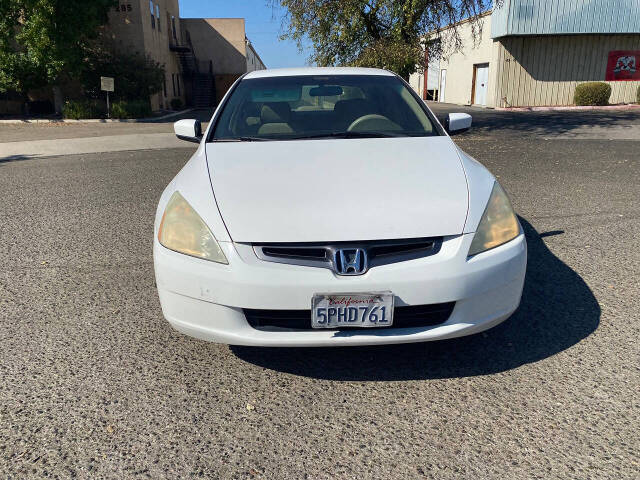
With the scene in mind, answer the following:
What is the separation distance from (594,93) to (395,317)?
2654 centimetres

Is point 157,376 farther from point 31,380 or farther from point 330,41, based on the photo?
point 330,41

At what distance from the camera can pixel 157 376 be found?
243cm

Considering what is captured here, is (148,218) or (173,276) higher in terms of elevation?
(173,276)

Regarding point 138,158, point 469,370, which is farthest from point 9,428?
point 138,158

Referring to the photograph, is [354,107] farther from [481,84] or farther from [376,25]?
[481,84]

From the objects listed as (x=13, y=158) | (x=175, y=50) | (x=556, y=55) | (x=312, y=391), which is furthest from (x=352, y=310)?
(x=175, y=50)

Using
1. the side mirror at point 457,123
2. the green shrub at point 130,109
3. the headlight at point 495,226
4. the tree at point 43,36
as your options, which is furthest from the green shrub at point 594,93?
the headlight at point 495,226

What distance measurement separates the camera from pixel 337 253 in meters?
2.12

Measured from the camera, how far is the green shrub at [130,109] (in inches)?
827

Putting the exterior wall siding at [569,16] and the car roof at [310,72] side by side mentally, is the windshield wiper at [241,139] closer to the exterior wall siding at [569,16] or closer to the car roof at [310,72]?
the car roof at [310,72]

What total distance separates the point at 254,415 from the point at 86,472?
2.17 ft

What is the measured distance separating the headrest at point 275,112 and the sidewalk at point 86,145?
8890 mm

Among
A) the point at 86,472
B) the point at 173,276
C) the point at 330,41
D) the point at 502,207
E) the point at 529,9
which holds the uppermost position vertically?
the point at 529,9

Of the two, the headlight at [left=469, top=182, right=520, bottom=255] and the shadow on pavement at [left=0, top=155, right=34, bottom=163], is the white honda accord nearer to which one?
the headlight at [left=469, top=182, right=520, bottom=255]
